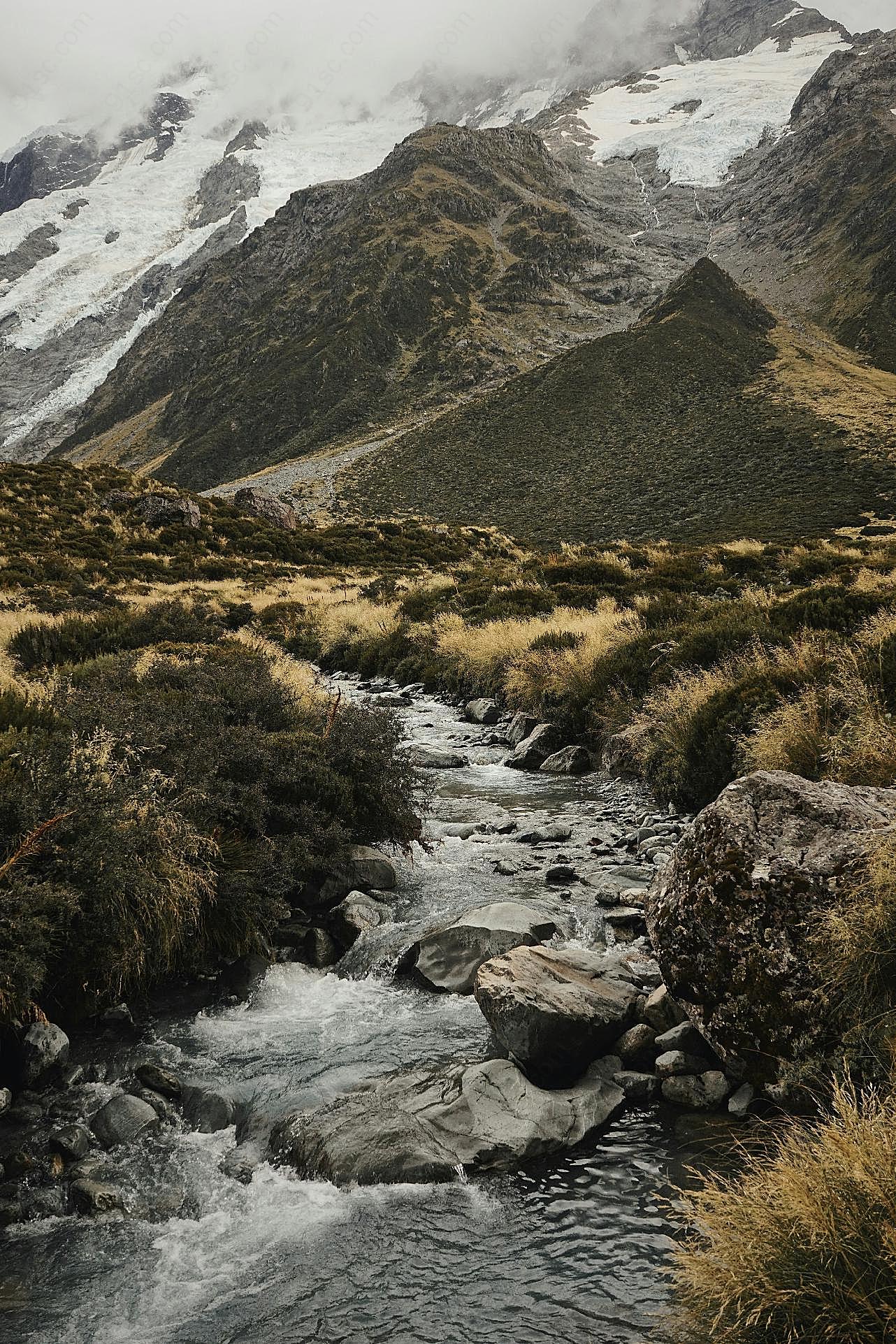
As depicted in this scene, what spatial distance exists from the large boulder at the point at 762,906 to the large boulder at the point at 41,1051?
165 inches

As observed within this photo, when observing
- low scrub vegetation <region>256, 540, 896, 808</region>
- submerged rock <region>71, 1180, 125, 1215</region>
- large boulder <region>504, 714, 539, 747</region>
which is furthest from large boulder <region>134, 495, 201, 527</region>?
submerged rock <region>71, 1180, 125, 1215</region>

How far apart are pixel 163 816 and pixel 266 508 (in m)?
51.6

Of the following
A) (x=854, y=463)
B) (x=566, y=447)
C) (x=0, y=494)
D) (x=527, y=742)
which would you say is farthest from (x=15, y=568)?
(x=566, y=447)

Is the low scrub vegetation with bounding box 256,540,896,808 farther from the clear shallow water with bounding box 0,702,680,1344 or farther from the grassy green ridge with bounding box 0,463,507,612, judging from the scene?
the grassy green ridge with bounding box 0,463,507,612

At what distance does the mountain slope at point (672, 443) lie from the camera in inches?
2361

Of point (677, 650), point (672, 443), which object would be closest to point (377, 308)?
point (672, 443)

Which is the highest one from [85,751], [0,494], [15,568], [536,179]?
[536,179]

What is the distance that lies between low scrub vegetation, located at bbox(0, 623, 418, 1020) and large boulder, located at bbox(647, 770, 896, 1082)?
367 centimetres

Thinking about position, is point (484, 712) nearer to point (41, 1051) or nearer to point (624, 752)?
point (624, 752)

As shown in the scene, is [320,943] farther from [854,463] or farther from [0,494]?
[854,463]

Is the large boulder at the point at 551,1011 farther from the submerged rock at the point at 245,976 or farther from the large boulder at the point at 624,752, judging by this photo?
the large boulder at the point at 624,752

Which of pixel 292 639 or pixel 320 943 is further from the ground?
pixel 292 639

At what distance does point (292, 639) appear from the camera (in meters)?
26.2

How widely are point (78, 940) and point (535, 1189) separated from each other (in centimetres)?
351
